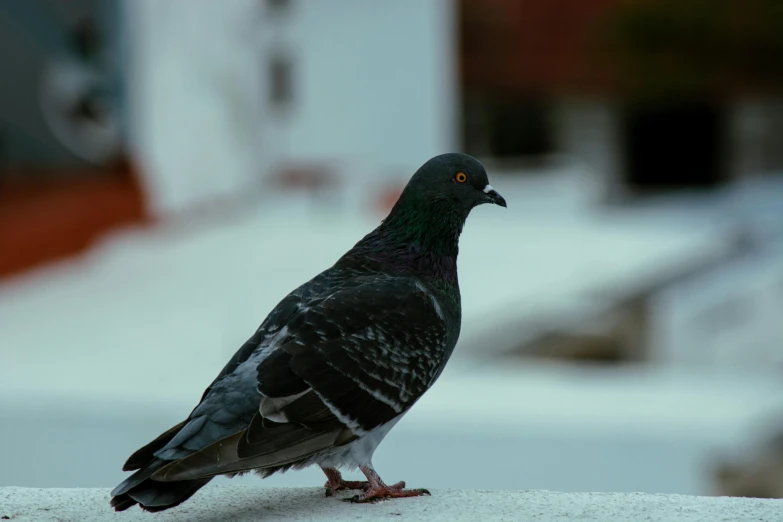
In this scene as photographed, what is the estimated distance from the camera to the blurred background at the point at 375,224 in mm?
5453

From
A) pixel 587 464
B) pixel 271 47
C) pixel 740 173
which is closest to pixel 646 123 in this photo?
pixel 740 173

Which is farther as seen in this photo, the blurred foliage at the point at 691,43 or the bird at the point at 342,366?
the blurred foliage at the point at 691,43

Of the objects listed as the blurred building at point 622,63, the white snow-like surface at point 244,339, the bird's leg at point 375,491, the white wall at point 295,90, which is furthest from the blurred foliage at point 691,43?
the bird's leg at point 375,491

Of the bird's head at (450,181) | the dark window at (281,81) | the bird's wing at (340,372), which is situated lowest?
the dark window at (281,81)

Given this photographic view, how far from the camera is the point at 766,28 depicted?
74.7 feet

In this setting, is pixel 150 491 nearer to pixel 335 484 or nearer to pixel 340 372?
pixel 340 372

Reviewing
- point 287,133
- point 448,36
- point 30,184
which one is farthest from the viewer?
point 448,36

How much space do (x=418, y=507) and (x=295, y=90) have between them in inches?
615

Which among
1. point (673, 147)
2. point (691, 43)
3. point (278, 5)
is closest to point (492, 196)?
point (278, 5)

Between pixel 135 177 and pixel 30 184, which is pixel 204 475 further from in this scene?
pixel 135 177

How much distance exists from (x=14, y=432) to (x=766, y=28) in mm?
20333

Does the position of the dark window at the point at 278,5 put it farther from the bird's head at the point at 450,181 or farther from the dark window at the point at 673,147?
the bird's head at the point at 450,181

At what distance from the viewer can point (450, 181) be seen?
2.68 metres

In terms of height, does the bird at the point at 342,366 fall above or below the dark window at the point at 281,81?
above
